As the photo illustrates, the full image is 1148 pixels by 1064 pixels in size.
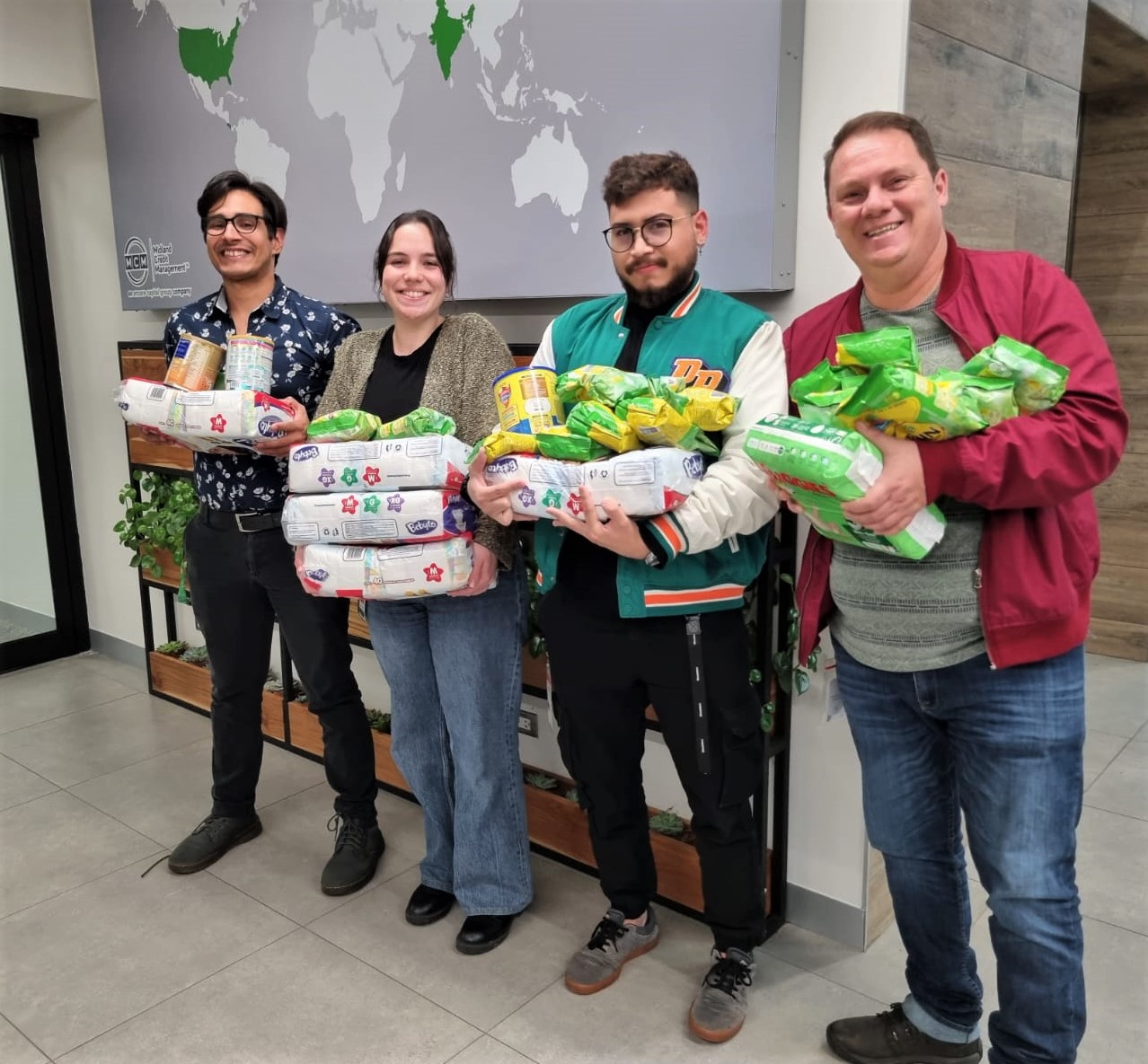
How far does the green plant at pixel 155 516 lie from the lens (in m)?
3.53

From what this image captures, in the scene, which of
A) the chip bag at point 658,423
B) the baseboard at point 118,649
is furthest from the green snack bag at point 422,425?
the baseboard at point 118,649

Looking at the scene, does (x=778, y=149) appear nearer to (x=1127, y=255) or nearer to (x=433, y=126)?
(x=433, y=126)

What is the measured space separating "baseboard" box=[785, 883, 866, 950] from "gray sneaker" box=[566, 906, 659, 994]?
1.17 feet

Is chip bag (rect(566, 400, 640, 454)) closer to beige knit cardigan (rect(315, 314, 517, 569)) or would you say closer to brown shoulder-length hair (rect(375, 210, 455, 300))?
beige knit cardigan (rect(315, 314, 517, 569))

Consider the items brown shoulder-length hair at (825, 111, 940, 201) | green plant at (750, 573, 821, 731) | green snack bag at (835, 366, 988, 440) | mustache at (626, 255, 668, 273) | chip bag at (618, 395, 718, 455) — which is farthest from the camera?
green plant at (750, 573, 821, 731)

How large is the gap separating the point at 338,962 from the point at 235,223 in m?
1.72

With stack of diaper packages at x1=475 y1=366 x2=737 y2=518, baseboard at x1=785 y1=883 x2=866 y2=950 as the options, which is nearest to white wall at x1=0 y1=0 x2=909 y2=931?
baseboard at x1=785 y1=883 x2=866 y2=950

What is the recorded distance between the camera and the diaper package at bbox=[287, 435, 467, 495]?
1941 mm

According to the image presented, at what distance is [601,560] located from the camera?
72.6 inches

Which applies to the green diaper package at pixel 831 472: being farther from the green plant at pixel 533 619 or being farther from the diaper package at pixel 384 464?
the green plant at pixel 533 619

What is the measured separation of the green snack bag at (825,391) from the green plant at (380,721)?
2.04m

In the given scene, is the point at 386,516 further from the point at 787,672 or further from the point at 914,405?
the point at 914,405

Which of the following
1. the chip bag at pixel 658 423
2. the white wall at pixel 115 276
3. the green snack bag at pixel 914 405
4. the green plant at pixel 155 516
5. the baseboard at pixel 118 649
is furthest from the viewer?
the baseboard at pixel 118 649

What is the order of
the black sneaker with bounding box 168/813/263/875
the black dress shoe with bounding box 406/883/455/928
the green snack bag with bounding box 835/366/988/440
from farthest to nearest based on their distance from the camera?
the black sneaker with bounding box 168/813/263/875
the black dress shoe with bounding box 406/883/455/928
the green snack bag with bounding box 835/366/988/440
